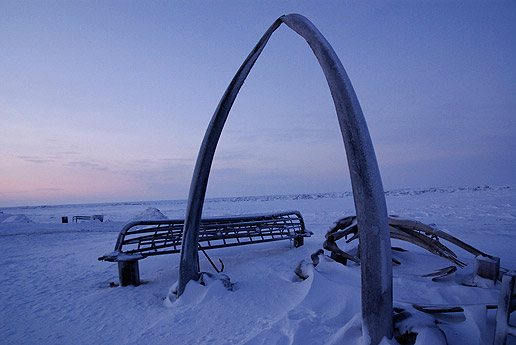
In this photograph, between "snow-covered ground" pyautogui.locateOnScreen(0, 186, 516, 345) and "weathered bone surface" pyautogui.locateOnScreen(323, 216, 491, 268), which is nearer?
"snow-covered ground" pyautogui.locateOnScreen(0, 186, 516, 345)

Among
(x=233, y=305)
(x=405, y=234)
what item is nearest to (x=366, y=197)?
(x=233, y=305)

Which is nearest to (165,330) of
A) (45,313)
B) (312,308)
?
(312,308)

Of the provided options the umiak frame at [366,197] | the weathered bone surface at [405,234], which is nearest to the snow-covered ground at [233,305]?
the umiak frame at [366,197]

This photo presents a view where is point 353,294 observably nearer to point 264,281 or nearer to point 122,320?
point 264,281

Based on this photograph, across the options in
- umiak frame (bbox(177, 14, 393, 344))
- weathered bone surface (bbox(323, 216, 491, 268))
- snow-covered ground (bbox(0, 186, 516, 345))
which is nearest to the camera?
→ umiak frame (bbox(177, 14, 393, 344))

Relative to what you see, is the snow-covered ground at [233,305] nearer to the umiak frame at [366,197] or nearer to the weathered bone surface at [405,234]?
the umiak frame at [366,197]

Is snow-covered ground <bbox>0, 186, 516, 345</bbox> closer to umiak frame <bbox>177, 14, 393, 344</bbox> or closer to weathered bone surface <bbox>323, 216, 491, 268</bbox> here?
umiak frame <bbox>177, 14, 393, 344</bbox>

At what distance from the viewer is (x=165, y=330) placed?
3.06 meters

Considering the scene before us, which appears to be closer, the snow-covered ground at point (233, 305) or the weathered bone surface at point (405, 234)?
the snow-covered ground at point (233, 305)

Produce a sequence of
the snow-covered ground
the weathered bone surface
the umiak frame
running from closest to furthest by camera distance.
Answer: the umiak frame < the snow-covered ground < the weathered bone surface

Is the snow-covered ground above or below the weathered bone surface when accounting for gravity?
below

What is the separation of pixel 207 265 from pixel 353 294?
11.3 feet

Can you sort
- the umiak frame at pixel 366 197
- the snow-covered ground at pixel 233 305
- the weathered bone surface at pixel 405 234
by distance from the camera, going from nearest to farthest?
1. the umiak frame at pixel 366 197
2. the snow-covered ground at pixel 233 305
3. the weathered bone surface at pixel 405 234

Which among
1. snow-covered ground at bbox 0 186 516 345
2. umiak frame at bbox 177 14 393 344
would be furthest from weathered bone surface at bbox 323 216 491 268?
umiak frame at bbox 177 14 393 344
